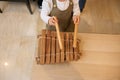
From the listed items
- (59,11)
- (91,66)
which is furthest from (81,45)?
(59,11)

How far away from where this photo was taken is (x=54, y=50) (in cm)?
88

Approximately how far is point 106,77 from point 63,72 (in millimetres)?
217

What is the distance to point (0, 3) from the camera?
1.83 meters

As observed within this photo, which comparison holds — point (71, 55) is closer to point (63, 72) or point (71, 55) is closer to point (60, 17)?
point (63, 72)

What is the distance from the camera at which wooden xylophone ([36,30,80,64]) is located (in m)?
0.86

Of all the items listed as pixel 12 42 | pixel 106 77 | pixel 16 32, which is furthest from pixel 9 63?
pixel 106 77

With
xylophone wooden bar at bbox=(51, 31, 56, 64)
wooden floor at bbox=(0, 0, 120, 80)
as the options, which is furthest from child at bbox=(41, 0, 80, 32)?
wooden floor at bbox=(0, 0, 120, 80)

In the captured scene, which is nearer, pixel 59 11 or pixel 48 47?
pixel 48 47

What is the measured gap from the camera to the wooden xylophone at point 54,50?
86cm

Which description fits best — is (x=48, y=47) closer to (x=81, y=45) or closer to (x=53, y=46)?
(x=53, y=46)

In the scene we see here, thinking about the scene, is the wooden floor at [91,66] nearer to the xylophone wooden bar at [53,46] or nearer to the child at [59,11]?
the xylophone wooden bar at [53,46]

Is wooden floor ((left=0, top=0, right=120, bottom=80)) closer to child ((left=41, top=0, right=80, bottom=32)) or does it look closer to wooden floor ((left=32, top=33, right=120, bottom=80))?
wooden floor ((left=32, top=33, right=120, bottom=80))

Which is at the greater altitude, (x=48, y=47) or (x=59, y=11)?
(x=59, y=11)

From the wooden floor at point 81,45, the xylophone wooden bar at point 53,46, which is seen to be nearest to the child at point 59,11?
the xylophone wooden bar at point 53,46
